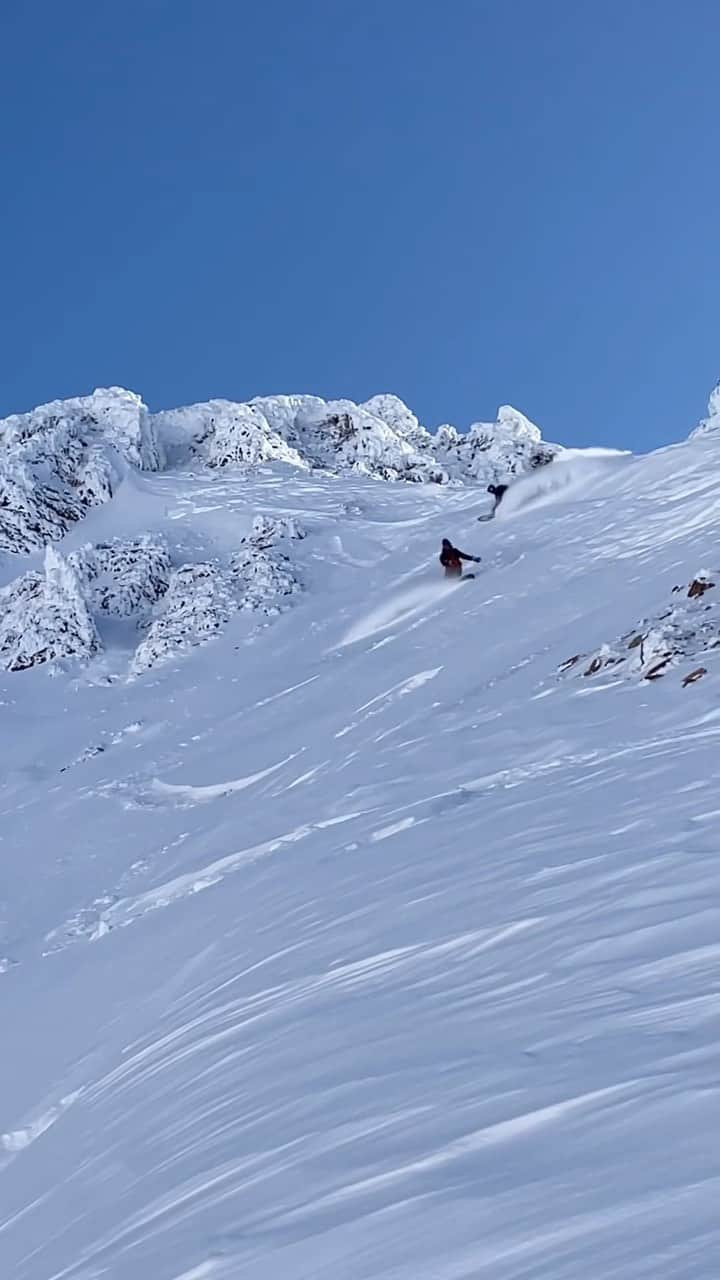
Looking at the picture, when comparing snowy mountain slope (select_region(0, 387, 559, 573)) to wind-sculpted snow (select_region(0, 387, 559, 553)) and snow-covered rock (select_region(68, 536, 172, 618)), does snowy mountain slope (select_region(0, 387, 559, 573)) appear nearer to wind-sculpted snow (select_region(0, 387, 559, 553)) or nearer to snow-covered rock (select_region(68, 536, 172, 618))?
wind-sculpted snow (select_region(0, 387, 559, 553))

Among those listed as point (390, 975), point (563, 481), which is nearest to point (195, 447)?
point (563, 481)

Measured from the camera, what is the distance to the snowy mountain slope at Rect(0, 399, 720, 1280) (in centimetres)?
237

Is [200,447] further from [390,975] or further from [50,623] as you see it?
[390,975]

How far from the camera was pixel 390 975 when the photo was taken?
175 inches

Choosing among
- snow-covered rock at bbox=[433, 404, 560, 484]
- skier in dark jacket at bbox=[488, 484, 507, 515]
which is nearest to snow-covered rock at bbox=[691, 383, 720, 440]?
snow-covered rock at bbox=[433, 404, 560, 484]

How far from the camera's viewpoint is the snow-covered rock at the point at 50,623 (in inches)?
858

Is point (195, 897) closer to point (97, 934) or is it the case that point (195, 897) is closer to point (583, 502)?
point (97, 934)

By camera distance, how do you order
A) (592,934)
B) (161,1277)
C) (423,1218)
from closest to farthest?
1. (423,1218)
2. (161,1277)
3. (592,934)

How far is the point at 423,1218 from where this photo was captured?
230cm

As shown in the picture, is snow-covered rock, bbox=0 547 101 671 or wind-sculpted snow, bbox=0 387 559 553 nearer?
snow-covered rock, bbox=0 547 101 671

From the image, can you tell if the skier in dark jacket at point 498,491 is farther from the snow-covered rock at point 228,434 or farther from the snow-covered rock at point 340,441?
the snow-covered rock at point 228,434

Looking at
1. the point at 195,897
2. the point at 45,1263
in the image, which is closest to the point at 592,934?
the point at 45,1263

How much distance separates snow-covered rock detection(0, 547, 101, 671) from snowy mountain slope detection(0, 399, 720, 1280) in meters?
6.29

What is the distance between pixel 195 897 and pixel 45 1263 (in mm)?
5059
